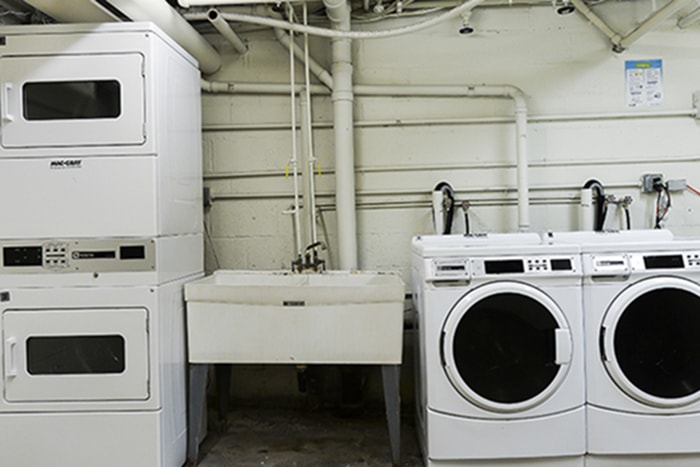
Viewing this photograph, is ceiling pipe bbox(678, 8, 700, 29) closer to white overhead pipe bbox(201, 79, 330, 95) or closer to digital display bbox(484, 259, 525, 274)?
digital display bbox(484, 259, 525, 274)

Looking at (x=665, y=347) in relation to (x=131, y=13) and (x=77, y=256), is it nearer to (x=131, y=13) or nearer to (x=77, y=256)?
(x=77, y=256)

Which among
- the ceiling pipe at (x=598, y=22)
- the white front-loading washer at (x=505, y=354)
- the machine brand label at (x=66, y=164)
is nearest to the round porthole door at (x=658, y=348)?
the white front-loading washer at (x=505, y=354)

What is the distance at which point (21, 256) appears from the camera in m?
2.02

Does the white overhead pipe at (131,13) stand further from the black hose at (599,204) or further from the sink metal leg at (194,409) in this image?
the black hose at (599,204)

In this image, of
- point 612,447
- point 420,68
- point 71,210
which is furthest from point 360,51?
point 612,447

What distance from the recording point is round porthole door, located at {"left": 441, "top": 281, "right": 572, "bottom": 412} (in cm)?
203

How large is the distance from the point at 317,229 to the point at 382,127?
0.77 m

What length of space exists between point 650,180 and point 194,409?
2942mm

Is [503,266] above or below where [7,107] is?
below

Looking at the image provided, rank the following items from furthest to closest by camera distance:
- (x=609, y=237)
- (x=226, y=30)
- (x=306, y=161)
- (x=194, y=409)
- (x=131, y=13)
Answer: (x=306, y=161), (x=226, y=30), (x=609, y=237), (x=194, y=409), (x=131, y=13)

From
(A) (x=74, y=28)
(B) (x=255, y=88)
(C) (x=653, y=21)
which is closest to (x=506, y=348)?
(C) (x=653, y=21)

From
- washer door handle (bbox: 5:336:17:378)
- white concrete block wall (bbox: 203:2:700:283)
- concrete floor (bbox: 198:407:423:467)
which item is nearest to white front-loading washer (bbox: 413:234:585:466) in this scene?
concrete floor (bbox: 198:407:423:467)

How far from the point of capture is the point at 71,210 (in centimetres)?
201

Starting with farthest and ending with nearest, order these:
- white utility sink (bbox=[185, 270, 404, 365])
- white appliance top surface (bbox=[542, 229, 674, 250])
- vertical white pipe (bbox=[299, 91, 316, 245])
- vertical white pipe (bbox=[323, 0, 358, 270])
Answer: vertical white pipe (bbox=[299, 91, 316, 245]) < vertical white pipe (bbox=[323, 0, 358, 270]) < white appliance top surface (bbox=[542, 229, 674, 250]) < white utility sink (bbox=[185, 270, 404, 365])
